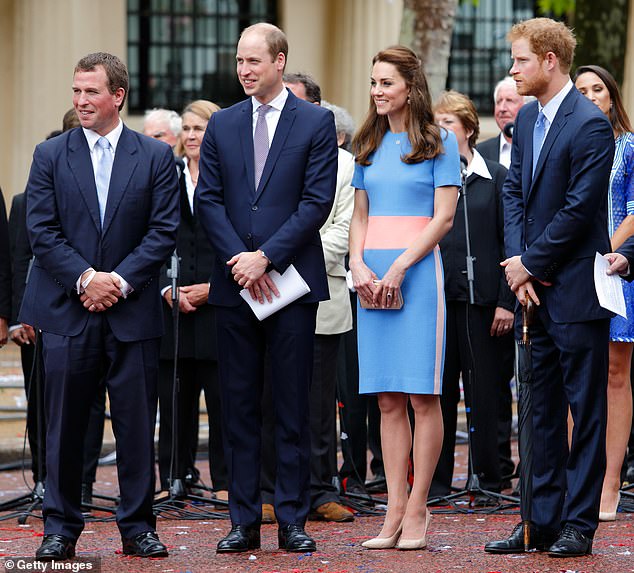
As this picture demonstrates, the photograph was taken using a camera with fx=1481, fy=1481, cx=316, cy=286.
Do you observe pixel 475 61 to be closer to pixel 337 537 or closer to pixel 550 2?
pixel 550 2

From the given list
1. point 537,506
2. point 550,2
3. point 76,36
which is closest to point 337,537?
point 537,506

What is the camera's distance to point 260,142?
7.30m

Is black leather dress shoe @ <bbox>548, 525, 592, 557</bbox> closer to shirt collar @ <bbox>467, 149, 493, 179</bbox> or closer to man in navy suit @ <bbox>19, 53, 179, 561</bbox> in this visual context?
man in navy suit @ <bbox>19, 53, 179, 561</bbox>

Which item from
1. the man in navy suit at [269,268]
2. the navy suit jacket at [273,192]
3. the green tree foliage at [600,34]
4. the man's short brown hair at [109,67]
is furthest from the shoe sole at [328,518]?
the green tree foliage at [600,34]

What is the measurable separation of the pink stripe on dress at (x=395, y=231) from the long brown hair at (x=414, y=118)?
30cm

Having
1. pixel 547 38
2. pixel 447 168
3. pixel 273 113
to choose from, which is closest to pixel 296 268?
pixel 273 113

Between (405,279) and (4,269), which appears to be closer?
(405,279)

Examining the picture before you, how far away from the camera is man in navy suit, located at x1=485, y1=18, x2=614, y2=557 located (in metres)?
6.85

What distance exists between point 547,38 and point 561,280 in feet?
3.73

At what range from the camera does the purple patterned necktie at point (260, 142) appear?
286 inches

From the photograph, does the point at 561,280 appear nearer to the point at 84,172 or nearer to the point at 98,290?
the point at 98,290

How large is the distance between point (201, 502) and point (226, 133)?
9.06 ft

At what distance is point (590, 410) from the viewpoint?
690 centimetres
